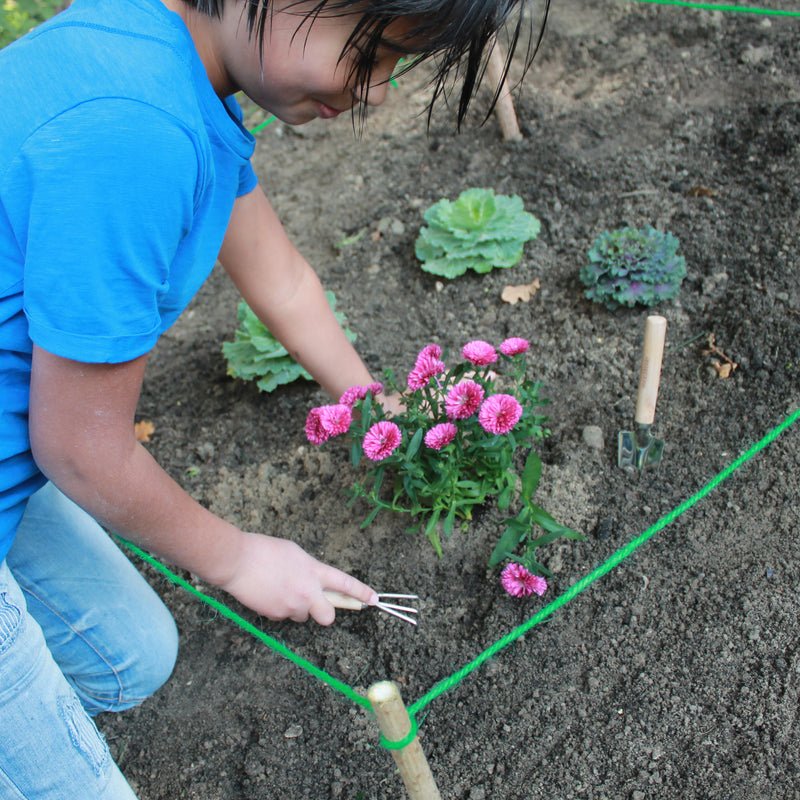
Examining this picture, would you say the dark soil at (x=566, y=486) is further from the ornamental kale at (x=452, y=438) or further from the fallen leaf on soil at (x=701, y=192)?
the ornamental kale at (x=452, y=438)

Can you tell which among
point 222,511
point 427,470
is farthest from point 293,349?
point 222,511

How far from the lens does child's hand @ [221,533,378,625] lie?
1.50m

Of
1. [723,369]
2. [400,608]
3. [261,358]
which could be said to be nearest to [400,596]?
[400,608]

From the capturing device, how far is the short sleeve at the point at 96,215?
1.02 meters

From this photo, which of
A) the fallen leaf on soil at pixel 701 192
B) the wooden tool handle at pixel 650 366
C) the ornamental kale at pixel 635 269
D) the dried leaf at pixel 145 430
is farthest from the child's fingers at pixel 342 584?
the fallen leaf on soil at pixel 701 192

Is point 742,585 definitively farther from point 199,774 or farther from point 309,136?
point 309,136

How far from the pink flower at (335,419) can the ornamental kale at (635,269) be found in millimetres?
1083

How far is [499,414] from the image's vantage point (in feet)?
5.52

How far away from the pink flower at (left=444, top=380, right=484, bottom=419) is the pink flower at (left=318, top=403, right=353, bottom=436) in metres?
0.22

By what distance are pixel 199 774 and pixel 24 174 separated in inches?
54.1

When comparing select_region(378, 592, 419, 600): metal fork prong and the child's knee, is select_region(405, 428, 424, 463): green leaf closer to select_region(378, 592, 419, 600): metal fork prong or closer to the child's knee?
select_region(378, 592, 419, 600): metal fork prong

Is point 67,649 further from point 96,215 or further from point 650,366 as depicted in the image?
point 650,366

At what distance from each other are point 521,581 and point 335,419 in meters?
0.56

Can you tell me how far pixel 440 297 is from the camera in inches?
109
